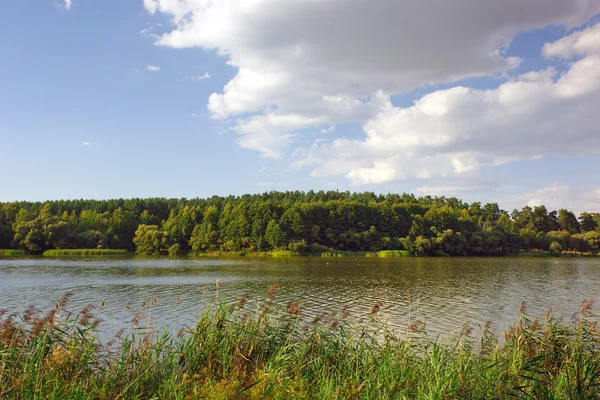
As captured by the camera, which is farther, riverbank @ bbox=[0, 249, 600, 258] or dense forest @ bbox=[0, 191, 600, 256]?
dense forest @ bbox=[0, 191, 600, 256]

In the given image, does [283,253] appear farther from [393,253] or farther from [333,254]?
[393,253]

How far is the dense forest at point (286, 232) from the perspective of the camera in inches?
4235

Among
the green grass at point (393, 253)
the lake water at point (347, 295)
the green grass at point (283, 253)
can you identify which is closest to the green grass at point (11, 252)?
the green grass at point (283, 253)

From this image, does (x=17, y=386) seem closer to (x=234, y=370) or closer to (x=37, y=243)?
(x=234, y=370)

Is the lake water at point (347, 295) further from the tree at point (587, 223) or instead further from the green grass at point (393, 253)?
the tree at point (587, 223)

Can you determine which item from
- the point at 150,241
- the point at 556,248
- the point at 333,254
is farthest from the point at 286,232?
the point at 556,248

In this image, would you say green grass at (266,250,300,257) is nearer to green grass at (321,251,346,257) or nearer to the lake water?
green grass at (321,251,346,257)

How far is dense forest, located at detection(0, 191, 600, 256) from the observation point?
10756 centimetres

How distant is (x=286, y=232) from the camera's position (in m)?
109

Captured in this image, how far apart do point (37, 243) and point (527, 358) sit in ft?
380

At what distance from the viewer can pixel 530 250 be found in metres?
133

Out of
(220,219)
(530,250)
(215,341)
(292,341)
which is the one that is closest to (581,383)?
(292,341)

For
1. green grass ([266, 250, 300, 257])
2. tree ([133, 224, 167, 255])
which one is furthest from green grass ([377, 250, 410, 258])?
tree ([133, 224, 167, 255])

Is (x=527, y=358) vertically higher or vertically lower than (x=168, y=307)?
higher
